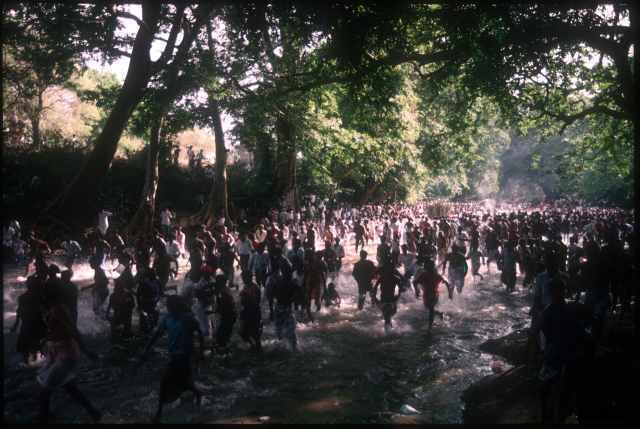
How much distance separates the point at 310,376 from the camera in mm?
7895

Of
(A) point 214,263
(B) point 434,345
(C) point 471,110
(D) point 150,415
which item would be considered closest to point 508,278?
(C) point 471,110

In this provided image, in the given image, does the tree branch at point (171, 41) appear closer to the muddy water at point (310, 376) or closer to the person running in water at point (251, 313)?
the muddy water at point (310, 376)

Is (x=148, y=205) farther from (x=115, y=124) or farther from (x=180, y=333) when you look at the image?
(x=180, y=333)

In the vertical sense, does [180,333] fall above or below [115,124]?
below

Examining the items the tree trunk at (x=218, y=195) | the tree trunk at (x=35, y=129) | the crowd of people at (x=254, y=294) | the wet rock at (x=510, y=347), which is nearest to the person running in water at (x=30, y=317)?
the crowd of people at (x=254, y=294)

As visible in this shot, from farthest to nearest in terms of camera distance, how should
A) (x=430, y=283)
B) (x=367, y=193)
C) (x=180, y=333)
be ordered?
(x=367, y=193), (x=430, y=283), (x=180, y=333)

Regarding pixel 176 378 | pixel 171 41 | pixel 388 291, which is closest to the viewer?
pixel 176 378

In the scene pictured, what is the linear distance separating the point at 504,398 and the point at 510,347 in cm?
253

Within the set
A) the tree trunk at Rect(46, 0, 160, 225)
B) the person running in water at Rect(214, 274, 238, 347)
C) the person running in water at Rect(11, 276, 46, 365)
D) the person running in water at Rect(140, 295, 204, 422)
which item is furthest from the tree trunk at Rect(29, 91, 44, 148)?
the person running in water at Rect(140, 295, 204, 422)

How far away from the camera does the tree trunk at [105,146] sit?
56.6 feet

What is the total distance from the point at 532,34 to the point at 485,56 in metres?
1.04

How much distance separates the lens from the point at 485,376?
314 inches

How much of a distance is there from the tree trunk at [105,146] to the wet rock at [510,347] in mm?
14438

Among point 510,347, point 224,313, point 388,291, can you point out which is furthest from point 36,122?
point 510,347
